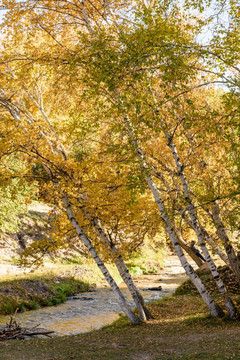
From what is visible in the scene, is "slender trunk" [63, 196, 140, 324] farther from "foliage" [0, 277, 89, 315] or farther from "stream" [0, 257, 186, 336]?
"foliage" [0, 277, 89, 315]

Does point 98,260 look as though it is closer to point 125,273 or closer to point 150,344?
point 125,273

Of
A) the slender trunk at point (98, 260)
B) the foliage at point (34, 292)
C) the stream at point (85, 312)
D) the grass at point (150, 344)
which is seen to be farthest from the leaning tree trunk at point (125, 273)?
the foliage at point (34, 292)

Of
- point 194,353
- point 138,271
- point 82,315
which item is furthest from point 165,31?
point 138,271

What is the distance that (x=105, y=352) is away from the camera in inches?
302

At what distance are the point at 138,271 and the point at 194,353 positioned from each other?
20289 mm

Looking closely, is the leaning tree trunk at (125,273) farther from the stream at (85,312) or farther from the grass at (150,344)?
the stream at (85,312)

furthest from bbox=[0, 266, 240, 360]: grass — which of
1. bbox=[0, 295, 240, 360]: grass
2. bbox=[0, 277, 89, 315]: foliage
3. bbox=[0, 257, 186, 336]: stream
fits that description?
bbox=[0, 277, 89, 315]: foliage

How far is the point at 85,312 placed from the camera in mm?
16219

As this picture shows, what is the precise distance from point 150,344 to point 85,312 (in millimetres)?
8519

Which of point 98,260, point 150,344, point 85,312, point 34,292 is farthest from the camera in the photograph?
point 34,292

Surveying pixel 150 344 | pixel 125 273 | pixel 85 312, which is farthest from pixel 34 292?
pixel 150 344

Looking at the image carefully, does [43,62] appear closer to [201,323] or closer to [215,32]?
[215,32]

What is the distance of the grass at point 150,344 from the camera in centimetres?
700

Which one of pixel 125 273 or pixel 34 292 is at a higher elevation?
pixel 125 273
